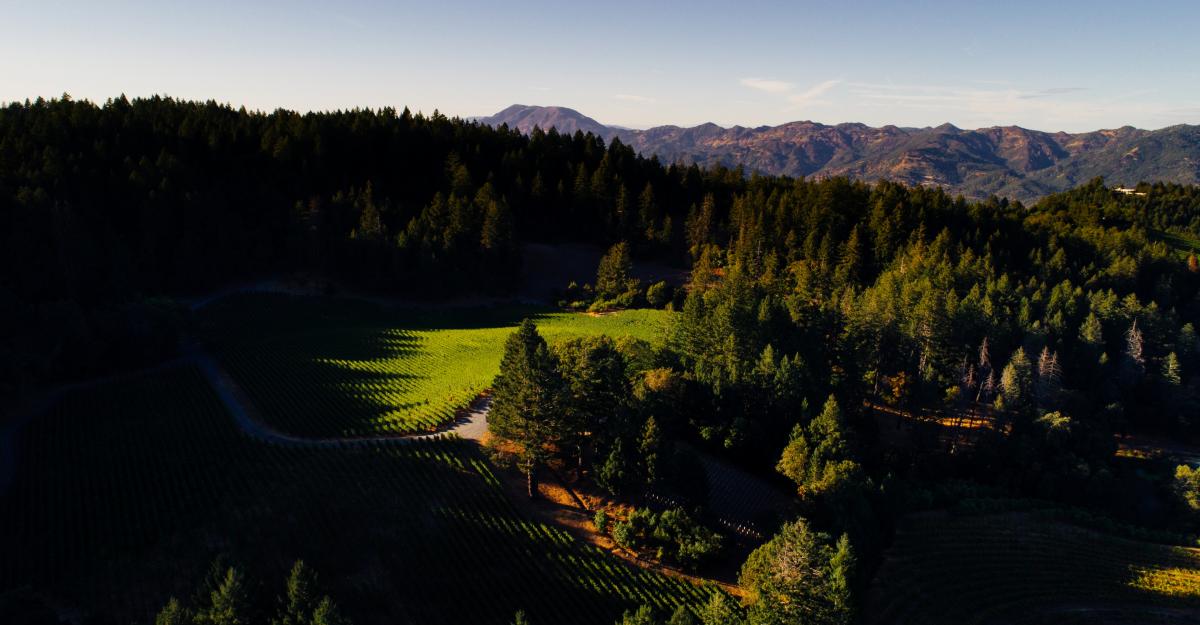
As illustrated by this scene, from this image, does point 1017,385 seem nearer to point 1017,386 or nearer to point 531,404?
point 1017,386

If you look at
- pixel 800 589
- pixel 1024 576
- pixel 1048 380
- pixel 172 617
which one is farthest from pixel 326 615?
pixel 1048 380

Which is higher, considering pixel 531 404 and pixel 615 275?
pixel 615 275

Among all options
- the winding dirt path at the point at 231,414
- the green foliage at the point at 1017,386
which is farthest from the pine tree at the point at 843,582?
the green foliage at the point at 1017,386

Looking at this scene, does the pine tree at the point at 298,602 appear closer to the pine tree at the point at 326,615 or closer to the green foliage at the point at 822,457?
the pine tree at the point at 326,615

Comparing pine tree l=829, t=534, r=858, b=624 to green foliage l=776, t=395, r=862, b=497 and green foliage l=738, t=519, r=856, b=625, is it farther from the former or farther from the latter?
green foliage l=776, t=395, r=862, b=497

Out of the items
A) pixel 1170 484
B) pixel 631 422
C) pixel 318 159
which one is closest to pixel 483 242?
pixel 318 159
